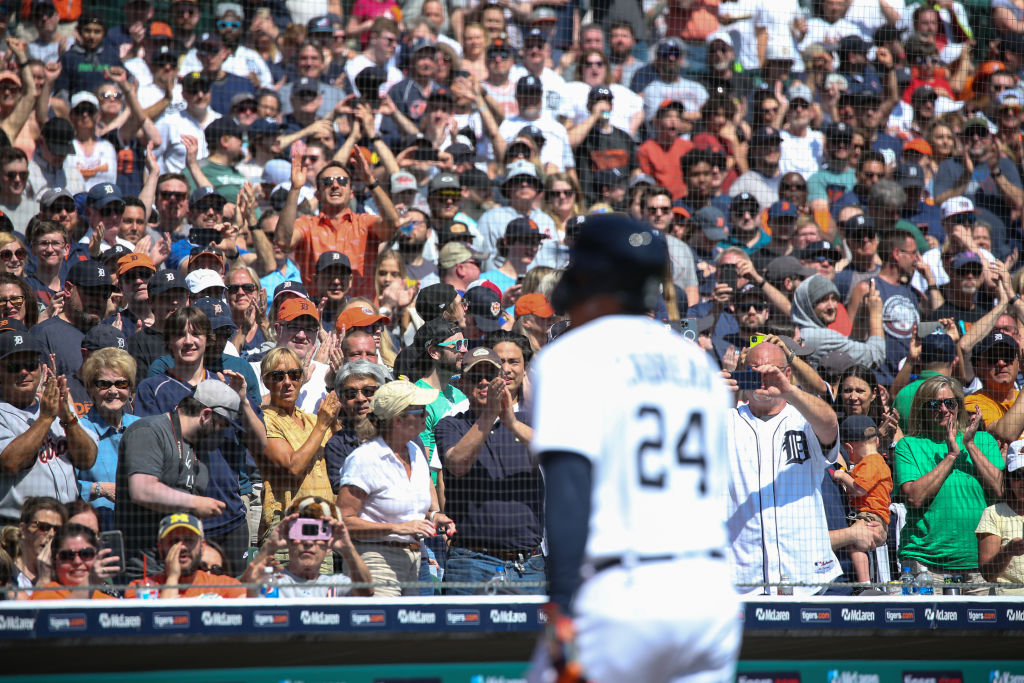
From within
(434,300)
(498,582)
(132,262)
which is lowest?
(498,582)

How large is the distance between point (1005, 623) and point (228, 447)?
3825 millimetres

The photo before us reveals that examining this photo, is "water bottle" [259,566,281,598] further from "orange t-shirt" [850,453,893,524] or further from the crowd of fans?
"orange t-shirt" [850,453,893,524]

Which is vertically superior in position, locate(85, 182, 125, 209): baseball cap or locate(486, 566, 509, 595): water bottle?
locate(85, 182, 125, 209): baseball cap

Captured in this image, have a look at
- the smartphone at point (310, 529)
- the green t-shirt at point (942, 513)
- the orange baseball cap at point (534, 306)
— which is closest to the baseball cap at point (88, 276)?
the smartphone at point (310, 529)

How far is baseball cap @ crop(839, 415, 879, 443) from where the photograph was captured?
6035 millimetres

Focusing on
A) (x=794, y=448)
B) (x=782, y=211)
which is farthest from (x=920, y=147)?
(x=794, y=448)

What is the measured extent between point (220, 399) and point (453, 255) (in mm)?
2321

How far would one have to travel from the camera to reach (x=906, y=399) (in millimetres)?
6316

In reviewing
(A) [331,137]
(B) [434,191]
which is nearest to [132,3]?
(A) [331,137]

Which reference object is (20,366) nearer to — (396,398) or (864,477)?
(396,398)

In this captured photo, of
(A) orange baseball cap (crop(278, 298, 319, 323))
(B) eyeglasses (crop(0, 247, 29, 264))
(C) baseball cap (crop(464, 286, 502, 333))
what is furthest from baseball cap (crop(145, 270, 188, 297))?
(C) baseball cap (crop(464, 286, 502, 333))

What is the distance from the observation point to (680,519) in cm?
238

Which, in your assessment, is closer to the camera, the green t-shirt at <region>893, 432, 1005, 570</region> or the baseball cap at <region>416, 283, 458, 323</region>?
the green t-shirt at <region>893, 432, 1005, 570</region>

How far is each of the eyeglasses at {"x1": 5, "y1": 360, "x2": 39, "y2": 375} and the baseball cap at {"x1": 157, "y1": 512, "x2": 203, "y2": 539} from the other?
0.99 meters
